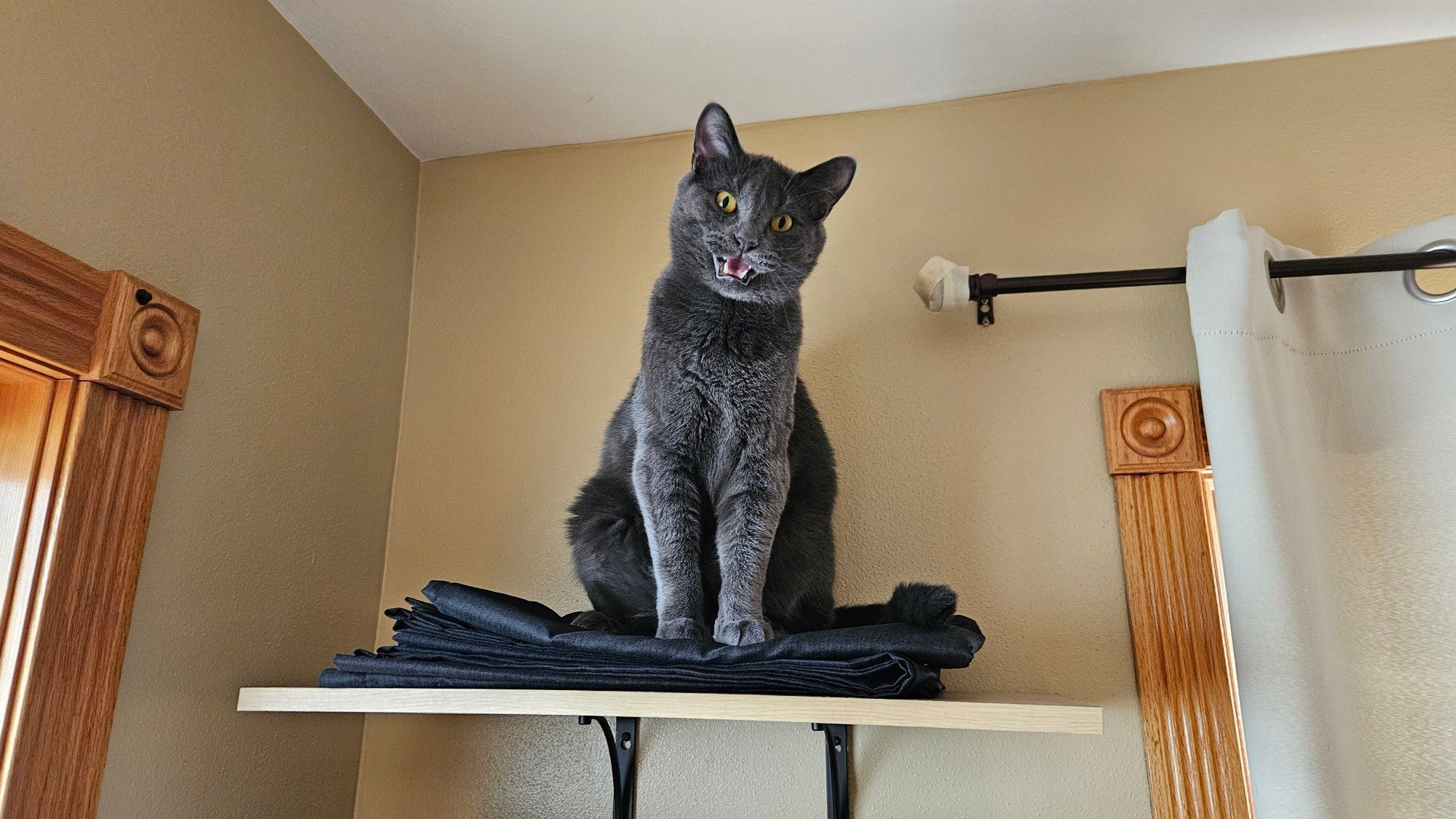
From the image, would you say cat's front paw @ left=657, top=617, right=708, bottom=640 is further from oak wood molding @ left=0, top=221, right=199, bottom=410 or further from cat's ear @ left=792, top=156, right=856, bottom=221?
oak wood molding @ left=0, top=221, right=199, bottom=410

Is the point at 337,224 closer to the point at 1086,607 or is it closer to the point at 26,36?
the point at 26,36

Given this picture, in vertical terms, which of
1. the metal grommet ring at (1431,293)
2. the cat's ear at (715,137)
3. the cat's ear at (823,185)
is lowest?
the metal grommet ring at (1431,293)

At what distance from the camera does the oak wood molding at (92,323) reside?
800mm

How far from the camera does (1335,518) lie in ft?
3.33

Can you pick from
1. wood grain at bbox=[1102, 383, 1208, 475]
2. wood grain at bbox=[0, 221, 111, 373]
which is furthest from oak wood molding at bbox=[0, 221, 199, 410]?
wood grain at bbox=[1102, 383, 1208, 475]

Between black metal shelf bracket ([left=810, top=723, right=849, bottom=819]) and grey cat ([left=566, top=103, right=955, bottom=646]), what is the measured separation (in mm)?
149

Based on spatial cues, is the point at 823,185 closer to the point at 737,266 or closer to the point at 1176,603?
the point at 737,266

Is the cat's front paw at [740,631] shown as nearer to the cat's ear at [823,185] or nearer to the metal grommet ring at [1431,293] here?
the cat's ear at [823,185]

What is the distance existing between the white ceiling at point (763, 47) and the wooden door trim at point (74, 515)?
1.65 ft

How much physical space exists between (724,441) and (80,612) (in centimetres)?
60

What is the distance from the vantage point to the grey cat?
907mm

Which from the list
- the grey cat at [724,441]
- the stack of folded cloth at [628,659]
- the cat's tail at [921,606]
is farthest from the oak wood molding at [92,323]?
the cat's tail at [921,606]

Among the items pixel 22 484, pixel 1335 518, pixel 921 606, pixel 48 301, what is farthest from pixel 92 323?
pixel 1335 518

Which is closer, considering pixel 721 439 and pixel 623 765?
pixel 721 439
